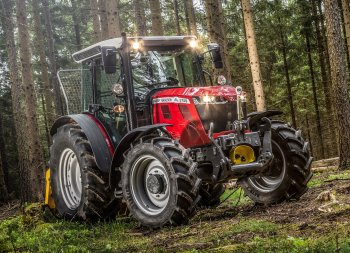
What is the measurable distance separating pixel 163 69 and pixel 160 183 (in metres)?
2.23

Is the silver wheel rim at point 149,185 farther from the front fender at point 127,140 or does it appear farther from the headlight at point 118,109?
the headlight at point 118,109

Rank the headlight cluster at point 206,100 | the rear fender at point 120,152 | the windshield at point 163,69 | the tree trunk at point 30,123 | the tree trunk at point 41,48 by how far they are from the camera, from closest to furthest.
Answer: the rear fender at point 120,152, the headlight cluster at point 206,100, the windshield at point 163,69, the tree trunk at point 30,123, the tree trunk at point 41,48

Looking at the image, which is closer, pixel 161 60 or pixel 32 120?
pixel 161 60

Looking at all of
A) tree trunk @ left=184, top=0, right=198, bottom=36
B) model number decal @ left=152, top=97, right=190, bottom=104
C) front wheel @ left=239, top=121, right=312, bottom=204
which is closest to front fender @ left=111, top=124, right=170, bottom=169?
model number decal @ left=152, top=97, right=190, bottom=104

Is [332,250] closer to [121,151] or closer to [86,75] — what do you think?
[121,151]

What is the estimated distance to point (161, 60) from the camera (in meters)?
8.15

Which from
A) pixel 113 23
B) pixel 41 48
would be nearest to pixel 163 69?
pixel 113 23

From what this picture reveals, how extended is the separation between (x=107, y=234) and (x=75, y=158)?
228 cm

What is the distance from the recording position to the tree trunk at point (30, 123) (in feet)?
48.7

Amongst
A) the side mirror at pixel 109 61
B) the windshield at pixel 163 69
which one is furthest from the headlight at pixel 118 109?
the side mirror at pixel 109 61

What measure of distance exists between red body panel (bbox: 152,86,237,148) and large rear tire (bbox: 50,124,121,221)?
1422mm

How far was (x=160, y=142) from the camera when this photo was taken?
6.67m

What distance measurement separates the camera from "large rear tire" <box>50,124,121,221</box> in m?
7.74

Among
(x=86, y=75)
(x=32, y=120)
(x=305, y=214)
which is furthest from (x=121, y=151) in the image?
(x=32, y=120)
